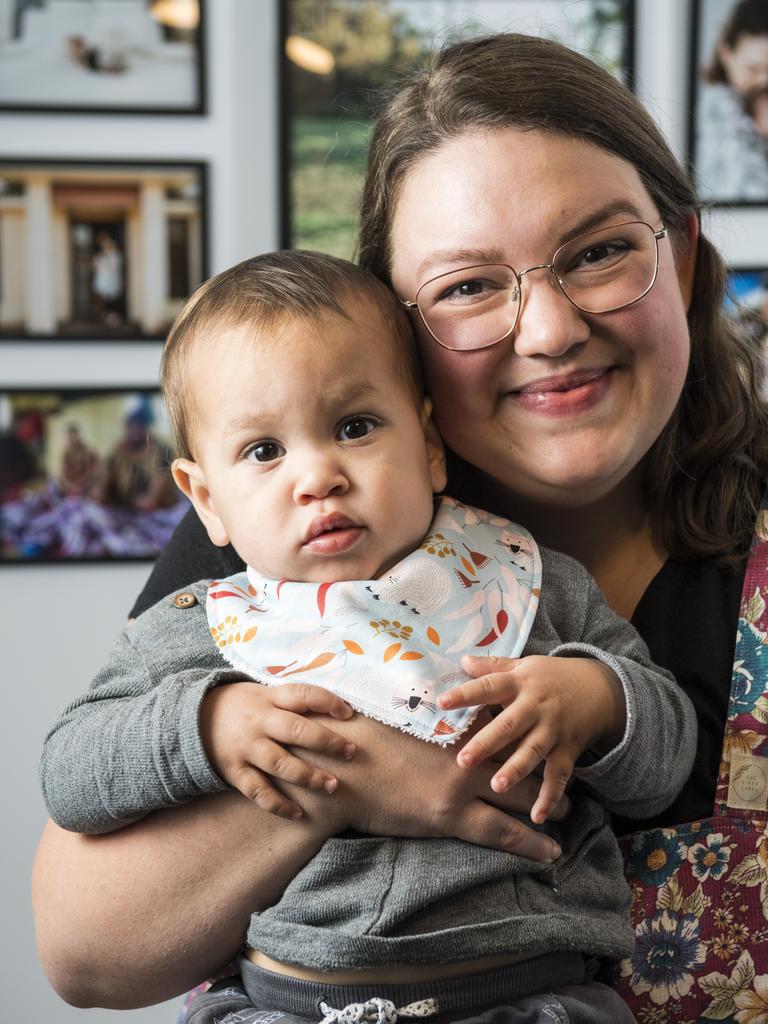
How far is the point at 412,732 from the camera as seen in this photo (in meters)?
1.15

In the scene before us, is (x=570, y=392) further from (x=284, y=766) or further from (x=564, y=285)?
(x=284, y=766)

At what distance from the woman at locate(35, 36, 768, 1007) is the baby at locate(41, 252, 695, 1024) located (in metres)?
0.05

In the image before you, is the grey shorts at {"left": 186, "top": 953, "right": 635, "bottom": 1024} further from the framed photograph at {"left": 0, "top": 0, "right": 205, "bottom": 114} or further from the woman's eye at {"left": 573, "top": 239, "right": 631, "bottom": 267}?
the framed photograph at {"left": 0, "top": 0, "right": 205, "bottom": 114}

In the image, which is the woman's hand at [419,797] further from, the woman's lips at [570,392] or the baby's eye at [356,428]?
the woman's lips at [570,392]

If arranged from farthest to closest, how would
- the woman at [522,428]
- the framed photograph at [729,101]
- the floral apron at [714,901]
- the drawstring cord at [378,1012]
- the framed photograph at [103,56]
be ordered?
the framed photograph at [729,101] → the framed photograph at [103,56] → the floral apron at [714,901] → the woman at [522,428] → the drawstring cord at [378,1012]

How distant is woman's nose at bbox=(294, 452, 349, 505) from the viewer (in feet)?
3.91

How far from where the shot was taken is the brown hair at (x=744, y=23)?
3189mm

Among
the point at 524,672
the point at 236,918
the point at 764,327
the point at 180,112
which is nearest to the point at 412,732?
the point at 524,672

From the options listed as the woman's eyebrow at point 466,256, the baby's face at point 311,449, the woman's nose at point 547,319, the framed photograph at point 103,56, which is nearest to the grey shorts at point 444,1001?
the baby's face at point 311,449

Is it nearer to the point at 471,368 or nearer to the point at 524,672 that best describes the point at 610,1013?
the point at 524,672

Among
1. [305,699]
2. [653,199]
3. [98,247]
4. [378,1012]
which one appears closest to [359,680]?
[305,699]

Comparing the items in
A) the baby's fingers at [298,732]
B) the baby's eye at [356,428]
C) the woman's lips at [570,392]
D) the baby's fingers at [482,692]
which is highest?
the woman's lips at [570,392]

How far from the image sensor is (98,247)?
121 inches

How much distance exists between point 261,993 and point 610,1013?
14.1 inches
